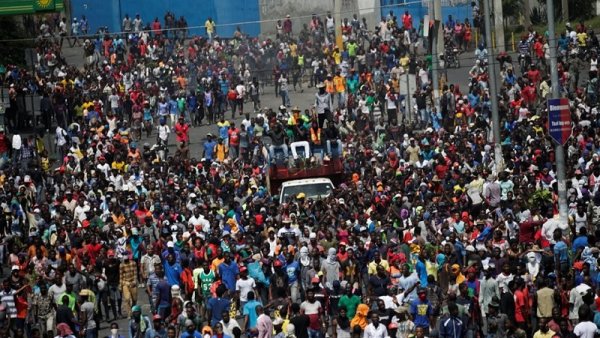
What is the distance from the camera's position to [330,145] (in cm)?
3734

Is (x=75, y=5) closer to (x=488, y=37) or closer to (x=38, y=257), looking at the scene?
(x=488, y=37)

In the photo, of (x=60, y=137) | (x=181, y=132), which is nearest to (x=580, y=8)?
(x=181, y=132)

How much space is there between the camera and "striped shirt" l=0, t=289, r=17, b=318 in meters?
26.4

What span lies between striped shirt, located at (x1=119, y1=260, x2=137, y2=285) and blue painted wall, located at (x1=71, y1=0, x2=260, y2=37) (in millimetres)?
33840

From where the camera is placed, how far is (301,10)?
61250 mm

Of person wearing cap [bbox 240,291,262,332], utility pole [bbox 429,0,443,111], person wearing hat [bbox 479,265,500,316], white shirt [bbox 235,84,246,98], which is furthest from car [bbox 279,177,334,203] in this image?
white shirt [bbox 235,84,246,98]

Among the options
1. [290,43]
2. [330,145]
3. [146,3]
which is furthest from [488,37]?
[146,3]

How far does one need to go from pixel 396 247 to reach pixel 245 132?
48.4 ft

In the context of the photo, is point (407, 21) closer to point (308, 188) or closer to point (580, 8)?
point (580, 8)

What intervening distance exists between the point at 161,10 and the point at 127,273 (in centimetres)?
3497

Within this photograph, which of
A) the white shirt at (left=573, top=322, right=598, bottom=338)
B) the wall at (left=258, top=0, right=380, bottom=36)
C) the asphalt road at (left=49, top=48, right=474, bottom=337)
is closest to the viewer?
the white shirt at (left=573, top=322, right=598, bottom=338)

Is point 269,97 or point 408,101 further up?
point 269,97

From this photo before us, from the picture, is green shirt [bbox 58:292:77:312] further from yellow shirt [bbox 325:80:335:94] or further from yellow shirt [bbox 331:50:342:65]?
yellow shirt [bbox 331:50:342:65]

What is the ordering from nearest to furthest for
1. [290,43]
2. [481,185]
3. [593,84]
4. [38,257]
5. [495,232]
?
[495,232] → [38,257] → [481,185] → [593,84] → [290,43]
